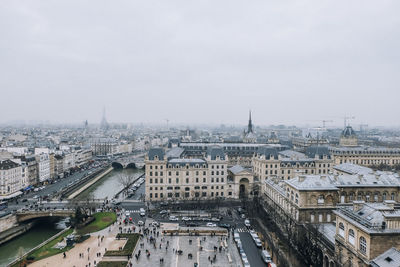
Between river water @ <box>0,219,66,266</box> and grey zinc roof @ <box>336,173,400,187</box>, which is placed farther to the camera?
grey zinc roof @ <box>336,173,400,187</box>

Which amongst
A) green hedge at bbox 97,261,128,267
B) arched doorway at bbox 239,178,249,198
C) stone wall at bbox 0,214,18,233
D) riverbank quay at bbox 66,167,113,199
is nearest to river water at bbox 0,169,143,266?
riverbank quay at bbox 66,167,113,199

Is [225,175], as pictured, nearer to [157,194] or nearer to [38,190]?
[157,194]

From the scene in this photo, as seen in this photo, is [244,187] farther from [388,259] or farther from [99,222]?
[388,259]

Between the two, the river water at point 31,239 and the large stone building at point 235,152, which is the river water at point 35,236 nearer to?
the river water at point 31,239

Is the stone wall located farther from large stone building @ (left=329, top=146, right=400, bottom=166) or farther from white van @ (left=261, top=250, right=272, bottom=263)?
large stone building @ (left=329, top=146, right=400, bottom=166)

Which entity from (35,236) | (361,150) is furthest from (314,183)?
(361,150)

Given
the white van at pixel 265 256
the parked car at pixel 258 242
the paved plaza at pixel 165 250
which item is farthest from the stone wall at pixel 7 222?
the white van at pixel 265 256

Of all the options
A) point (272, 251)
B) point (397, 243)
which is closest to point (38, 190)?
point (272, 251)
